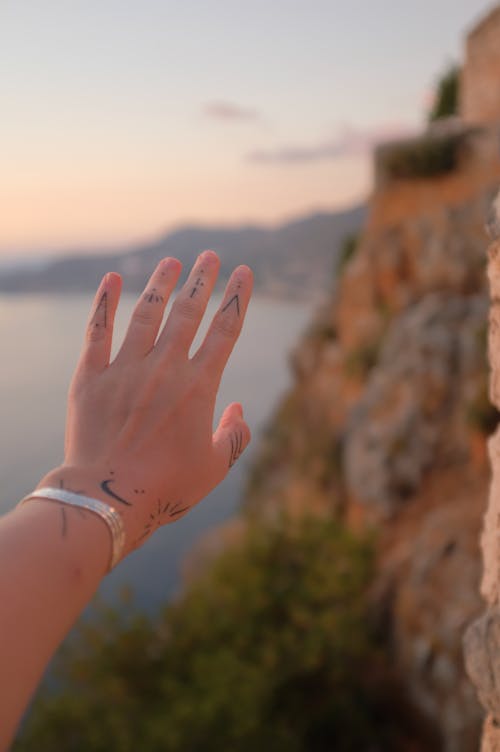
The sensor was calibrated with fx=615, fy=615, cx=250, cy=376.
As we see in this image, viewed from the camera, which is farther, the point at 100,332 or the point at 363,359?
the point at 363,359

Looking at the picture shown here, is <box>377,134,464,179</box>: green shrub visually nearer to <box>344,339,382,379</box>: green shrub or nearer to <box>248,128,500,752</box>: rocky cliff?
<box>248,128,500,752</box>: rocky cliff

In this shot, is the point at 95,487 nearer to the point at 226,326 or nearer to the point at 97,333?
the point at 97,333

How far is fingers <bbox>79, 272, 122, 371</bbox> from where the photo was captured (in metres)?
1.51

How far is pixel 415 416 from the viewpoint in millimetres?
9891

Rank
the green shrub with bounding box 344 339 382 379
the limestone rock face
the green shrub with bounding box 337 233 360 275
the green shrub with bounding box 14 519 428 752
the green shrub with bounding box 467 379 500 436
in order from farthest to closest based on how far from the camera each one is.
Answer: the green shrub with bounding box 337 233 360 275 < the green shrub with bounding box 344 339 382 379 < the limestone rock face < the green shrub with bounding box 467 379 500 436 < the green shrub with bounding box 14 519 428 752

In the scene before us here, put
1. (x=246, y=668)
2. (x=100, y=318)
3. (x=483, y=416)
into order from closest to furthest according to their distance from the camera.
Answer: (x=100, y=318) < (x=246, y=668) < (x=483, y=416)

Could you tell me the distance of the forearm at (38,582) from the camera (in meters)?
1.07

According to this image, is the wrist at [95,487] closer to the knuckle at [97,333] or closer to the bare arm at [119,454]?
the bare arm at [119,454]

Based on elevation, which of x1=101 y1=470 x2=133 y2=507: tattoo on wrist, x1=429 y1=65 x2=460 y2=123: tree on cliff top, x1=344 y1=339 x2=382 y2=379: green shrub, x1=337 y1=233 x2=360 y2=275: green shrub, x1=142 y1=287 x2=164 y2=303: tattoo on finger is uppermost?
x1=429 y1=65 x2=460 y2=123: tree on cliff top

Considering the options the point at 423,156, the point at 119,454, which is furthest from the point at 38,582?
the point at 423,156

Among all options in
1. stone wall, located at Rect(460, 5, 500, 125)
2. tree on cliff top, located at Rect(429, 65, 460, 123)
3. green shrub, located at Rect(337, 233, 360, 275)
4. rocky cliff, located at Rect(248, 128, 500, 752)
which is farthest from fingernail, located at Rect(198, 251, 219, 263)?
tree on cliff top, located at Rect(429, 65, 460, 123)

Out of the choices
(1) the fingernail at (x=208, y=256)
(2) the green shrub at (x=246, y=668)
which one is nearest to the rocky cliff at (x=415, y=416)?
(2) the green shrub at (x=246, y=668)

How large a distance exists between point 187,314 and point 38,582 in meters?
0.69

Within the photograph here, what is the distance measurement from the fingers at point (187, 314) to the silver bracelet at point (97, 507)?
0.40 meters
